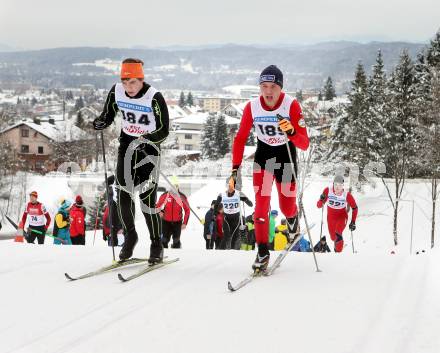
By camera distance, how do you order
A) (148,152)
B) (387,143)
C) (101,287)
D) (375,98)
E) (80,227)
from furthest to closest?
(375,98) < (387,143) < (80,227) < (148,152) < (101,287)

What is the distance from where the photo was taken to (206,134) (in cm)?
6328

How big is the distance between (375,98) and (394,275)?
33563 millimetres

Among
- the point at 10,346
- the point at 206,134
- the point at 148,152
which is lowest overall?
the point at 206,134

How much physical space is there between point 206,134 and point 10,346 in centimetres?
6069

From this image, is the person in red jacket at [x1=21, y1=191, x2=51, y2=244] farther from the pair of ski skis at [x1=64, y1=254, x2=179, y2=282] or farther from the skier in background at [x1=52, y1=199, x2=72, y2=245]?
the pair of ski skis at [x1=64, y1=254, x2=179, y2=282]

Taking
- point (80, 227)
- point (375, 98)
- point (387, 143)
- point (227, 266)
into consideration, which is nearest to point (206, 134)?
point (375, 98)

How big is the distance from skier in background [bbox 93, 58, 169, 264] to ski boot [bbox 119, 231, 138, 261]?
175mm

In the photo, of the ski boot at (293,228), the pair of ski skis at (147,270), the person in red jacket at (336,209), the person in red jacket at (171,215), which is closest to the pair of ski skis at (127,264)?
the pair of ski skis at (147,270)

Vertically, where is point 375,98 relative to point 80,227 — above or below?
above

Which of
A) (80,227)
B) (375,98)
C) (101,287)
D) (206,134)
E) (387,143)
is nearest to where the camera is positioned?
(101,287)

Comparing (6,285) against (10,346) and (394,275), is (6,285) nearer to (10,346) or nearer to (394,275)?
(10,346)

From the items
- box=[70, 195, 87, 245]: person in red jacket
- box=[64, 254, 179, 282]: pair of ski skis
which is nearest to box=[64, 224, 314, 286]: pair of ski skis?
box=[64, 254, 179, 282]: pair of ski skis

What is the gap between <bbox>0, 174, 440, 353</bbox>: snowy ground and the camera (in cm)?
291

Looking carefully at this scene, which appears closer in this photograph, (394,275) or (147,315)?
(147,315)
